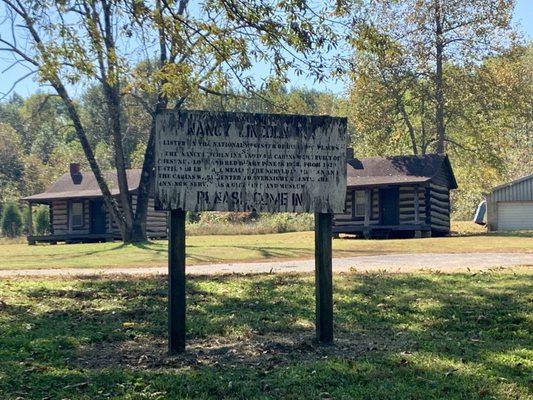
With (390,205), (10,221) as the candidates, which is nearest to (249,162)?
(390,205)

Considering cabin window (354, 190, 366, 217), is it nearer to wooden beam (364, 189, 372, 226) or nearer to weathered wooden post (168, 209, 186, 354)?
wooden beam (364, 189, 372, 226)

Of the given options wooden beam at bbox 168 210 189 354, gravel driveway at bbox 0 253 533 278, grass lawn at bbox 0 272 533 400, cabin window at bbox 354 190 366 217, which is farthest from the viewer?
cabin window at bbox 354 190 366 217

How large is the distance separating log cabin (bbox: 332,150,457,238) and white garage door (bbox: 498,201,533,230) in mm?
5379

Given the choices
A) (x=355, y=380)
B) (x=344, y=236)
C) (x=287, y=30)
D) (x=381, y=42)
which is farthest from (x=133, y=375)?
(x=344, y=236)

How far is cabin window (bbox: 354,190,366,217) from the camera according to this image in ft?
139

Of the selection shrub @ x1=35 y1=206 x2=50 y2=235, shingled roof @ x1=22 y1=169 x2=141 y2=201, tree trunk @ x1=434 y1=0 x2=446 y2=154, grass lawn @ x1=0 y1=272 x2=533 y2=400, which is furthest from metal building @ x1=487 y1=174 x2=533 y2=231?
grass lawn @ x1=0 y1=272 x2=533 y2=400

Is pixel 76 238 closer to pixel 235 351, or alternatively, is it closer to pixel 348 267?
pixel 348 267

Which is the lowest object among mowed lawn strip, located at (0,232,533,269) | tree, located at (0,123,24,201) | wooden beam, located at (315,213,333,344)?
mowed lawn strip, located at (0,232,533,269)

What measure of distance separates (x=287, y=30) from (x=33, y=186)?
204ft

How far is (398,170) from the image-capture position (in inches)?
1645

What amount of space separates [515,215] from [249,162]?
1615 inches

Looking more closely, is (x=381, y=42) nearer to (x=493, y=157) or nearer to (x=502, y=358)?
(x=502, y=358)

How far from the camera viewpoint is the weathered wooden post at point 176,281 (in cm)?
825

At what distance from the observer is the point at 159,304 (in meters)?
11.6
